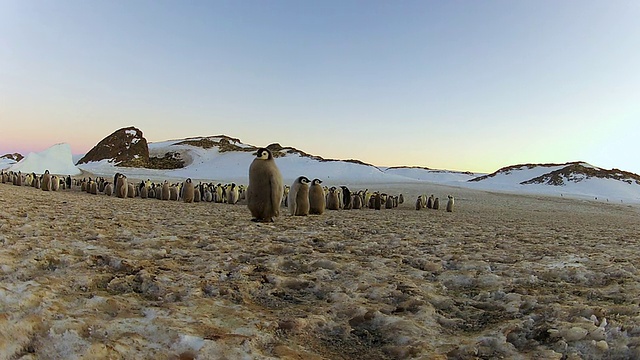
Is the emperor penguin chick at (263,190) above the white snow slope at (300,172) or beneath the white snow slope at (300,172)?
beneath

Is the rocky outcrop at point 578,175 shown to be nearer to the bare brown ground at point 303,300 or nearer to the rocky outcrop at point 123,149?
the rocky outcrop at point 123,149

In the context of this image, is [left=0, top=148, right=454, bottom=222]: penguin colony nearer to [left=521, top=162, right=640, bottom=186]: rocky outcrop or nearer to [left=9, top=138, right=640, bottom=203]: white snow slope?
[left=9, top=138, right=640, bottom=203]: white snow slope

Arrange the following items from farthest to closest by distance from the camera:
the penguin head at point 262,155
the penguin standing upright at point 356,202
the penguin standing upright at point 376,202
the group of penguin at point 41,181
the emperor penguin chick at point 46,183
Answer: the group of penguin at point 41,181 → the emperor penguin chick at point 46,183 → the penguin standing upright at point 376,202 → the penguin standing upright at point 356,202 → the penguin head at point 262,155

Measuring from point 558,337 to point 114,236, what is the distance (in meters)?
4.96

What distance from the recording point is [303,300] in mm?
3170

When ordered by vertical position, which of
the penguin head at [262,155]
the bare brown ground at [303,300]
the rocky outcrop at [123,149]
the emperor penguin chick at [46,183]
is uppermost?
the rocky outcrop at [123,149]

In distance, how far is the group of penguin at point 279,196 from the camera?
8.16 meters

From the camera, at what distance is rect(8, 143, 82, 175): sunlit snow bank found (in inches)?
1308

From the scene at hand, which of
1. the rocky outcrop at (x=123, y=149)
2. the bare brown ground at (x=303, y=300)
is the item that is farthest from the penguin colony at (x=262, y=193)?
the rocky outcrop at (x=123, y=149)

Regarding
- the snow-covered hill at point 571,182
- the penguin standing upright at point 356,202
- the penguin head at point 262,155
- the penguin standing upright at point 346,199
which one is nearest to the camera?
the penguin head at point 262,155

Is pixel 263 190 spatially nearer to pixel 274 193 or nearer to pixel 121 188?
pixel 274 193

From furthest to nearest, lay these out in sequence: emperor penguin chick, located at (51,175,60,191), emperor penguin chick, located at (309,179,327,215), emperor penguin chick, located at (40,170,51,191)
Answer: emperor penguin chick, located at (51,175,60,191)
emperor penguin chick, located at (40,170,51,191)
emperor penguin chick, located at (309,179,327,215)

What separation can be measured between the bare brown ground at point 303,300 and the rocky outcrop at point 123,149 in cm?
4468

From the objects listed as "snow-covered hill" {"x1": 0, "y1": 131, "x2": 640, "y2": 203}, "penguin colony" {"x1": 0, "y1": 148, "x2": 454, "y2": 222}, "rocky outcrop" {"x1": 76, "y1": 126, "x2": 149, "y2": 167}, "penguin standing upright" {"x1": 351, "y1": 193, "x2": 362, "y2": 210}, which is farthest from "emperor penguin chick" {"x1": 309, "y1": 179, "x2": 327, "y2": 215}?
"rocky outcrop" {"x1": 76, "y1": 126, "x2": 149, "y2": 167}
